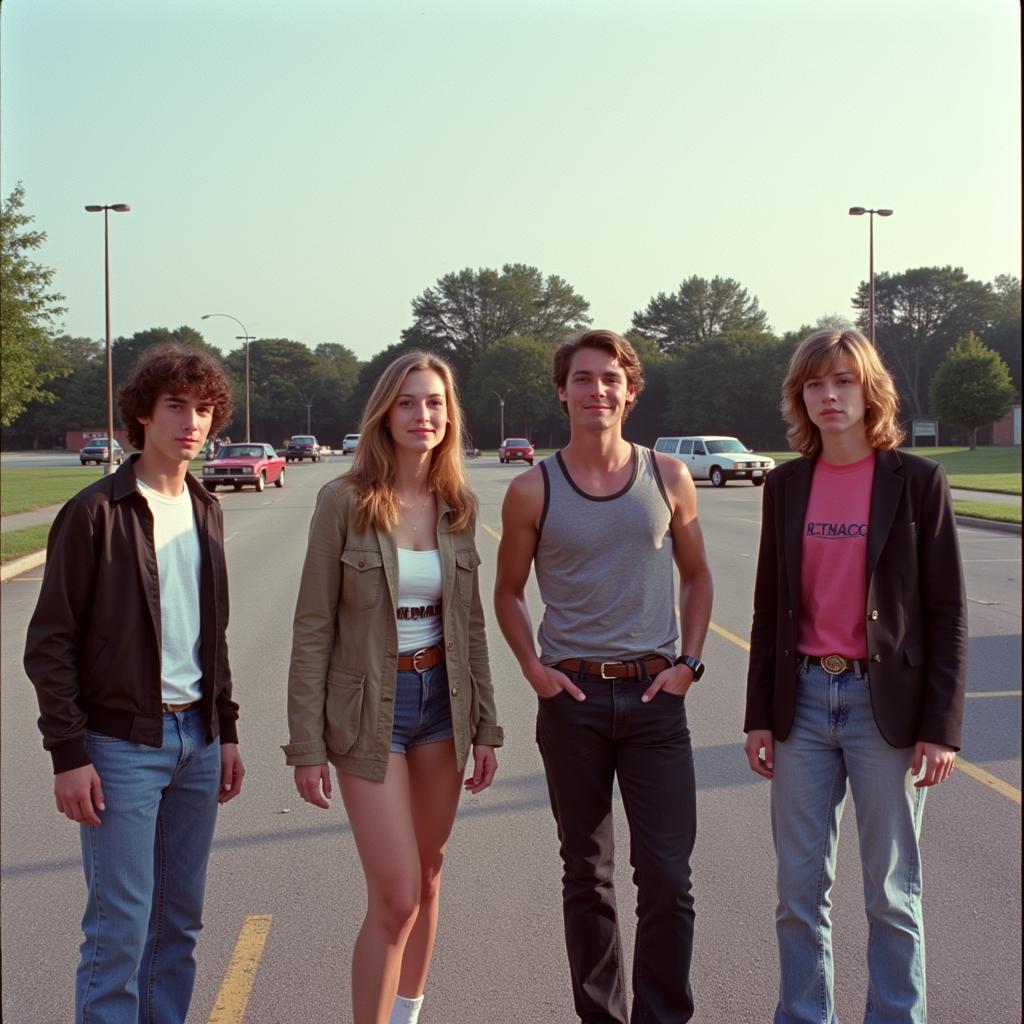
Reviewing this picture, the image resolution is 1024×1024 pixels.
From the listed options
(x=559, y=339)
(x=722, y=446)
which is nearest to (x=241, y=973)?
(x=722, y=446)

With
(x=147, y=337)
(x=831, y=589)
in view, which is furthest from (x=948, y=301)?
(x=831, y=589)

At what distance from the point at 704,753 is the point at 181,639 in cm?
427

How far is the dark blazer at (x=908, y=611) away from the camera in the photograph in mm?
3240

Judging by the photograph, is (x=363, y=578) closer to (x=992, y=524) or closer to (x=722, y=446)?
(x=992, y=524)

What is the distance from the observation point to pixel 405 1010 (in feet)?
11.4

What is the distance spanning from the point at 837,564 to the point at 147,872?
6.71ft

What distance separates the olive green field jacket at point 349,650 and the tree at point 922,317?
Result: 105130 millimetres

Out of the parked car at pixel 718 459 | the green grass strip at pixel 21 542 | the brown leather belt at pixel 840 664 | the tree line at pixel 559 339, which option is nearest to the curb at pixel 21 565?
the green grass strip at pixel 21 542

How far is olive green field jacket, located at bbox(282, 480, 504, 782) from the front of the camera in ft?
11.0

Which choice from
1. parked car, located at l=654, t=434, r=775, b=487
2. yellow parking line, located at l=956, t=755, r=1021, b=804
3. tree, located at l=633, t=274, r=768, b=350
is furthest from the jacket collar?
tree, located at l=633, t=274, r=768, b=350

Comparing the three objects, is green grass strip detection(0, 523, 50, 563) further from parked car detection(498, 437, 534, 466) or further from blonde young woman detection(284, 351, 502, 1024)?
parked car detection(498, 437, 534, 466)

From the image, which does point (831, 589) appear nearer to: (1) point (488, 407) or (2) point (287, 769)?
(2) point (287, 769)

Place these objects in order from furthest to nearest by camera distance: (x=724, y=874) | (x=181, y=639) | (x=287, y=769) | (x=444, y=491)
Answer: (x=287, y=769)
(x=724, y=874)
(x=444, y=491)
(x=181, y=639)

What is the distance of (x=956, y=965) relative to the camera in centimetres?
396
